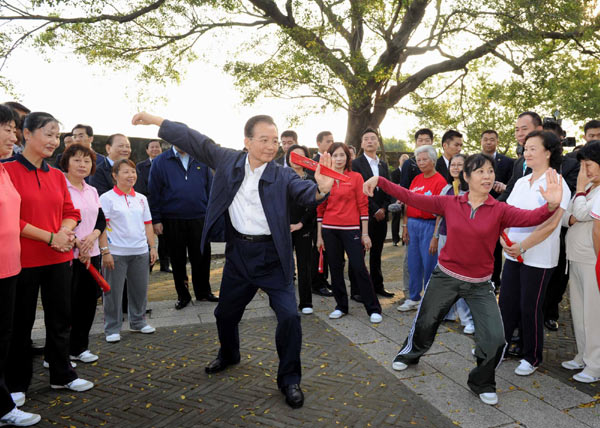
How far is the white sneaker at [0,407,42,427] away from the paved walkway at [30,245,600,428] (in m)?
0.12

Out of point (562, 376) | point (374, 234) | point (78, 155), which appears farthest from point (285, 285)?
point (374, 234)

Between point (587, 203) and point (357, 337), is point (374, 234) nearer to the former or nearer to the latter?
point (357, 337)

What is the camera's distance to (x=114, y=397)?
12.3 feet

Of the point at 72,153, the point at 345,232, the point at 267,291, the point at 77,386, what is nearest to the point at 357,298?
the point at 345,232

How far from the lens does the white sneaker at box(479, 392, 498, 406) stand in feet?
11.7

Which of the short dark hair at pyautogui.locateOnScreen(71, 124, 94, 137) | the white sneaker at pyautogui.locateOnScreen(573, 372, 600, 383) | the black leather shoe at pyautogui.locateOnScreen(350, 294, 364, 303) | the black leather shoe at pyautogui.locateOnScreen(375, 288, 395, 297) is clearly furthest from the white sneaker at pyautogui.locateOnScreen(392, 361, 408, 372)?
the short dark hair at pyautogui.locateOnScreen(71, 124, 94, 137)

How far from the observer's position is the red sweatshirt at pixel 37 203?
3.41 m

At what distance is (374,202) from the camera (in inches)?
265

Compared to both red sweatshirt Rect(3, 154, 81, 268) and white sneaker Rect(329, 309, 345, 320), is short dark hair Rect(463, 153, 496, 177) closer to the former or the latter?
white sneaker Rect(329, 309, 345, 320)

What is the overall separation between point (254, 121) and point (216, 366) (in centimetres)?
229

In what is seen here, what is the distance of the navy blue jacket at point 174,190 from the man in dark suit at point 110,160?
23.6 inches

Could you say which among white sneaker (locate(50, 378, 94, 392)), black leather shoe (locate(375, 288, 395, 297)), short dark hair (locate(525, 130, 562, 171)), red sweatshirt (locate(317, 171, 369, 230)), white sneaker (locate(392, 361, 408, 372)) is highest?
short dark hair (locate(525, 130, 562, 171))

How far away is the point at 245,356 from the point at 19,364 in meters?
1.99

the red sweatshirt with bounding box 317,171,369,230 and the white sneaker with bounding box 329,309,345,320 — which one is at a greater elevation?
the red sweatshirt with bounding box 317,171,369,230
